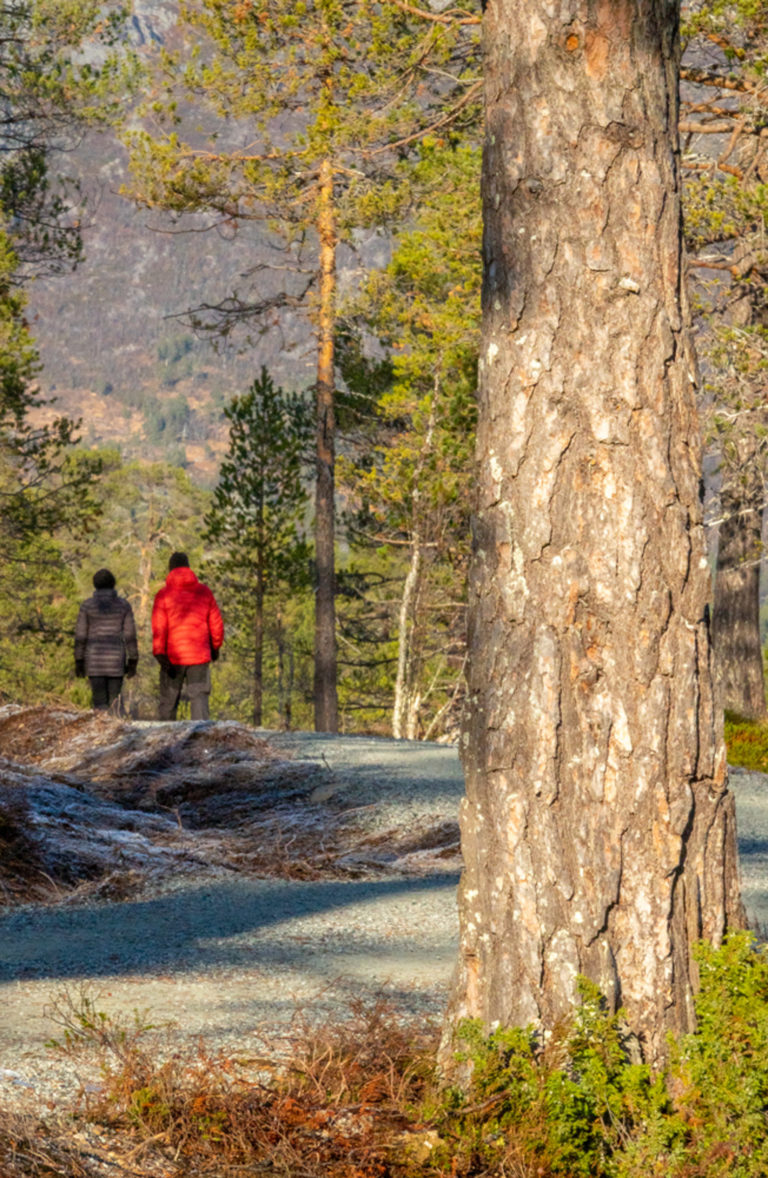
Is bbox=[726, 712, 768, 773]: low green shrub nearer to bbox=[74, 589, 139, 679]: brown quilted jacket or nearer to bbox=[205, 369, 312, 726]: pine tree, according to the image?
bbox=[74, 589, 139, 679]: brown quilted jacket

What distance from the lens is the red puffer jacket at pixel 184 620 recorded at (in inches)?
447

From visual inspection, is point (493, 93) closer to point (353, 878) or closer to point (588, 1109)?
point (588, 1109)

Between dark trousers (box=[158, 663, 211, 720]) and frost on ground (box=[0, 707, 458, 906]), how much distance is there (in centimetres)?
68

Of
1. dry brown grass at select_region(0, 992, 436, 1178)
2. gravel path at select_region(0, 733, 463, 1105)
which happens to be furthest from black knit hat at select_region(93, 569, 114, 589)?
dry brown grass at select_region(0, 992, 436, 1178)

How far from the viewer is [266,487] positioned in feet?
93.7

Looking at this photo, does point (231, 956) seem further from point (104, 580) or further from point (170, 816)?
point (104, 580)

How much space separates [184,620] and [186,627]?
7 cm

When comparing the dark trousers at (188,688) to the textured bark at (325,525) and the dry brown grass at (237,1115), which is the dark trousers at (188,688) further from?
the dry brown grass at (237,1115)

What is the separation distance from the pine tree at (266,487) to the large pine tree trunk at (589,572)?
78.7ft

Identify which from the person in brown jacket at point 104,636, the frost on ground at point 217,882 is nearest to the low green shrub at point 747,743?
the frost on ground at point 217,882

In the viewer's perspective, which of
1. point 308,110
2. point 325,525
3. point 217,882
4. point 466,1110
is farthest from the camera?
point 325,525

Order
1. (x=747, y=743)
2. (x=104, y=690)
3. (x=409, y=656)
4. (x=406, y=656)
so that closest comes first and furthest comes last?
(x=104, y=690)
(x=747, y=743)
(x=409, y=656)
(x=406, y=656)

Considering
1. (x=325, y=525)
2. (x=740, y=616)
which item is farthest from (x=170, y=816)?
(x=325, y=525)

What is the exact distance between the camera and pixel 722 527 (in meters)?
16.7
